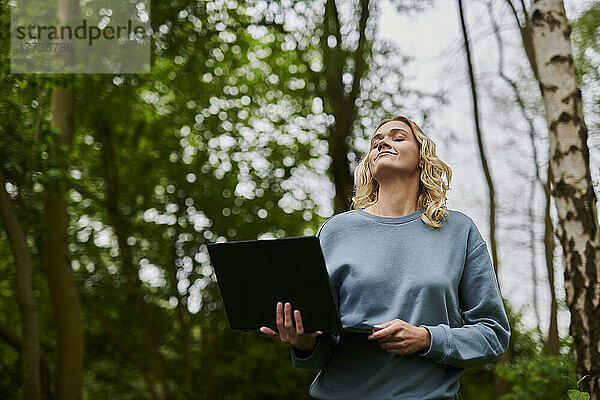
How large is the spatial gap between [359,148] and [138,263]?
3.54 metres

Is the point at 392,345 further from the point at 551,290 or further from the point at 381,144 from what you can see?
the point at 551,290

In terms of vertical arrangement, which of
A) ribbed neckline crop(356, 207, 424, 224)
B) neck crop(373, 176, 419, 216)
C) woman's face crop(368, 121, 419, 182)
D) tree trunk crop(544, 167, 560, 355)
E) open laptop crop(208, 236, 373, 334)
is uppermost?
woman's face crop(368, 121, 419, 182)

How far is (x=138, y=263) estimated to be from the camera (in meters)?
8.86

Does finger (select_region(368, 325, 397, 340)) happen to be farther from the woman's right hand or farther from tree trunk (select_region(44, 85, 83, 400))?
tree trunk (select_region(44, 85, 83, 400))

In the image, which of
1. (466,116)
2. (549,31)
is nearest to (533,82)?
(466,116)

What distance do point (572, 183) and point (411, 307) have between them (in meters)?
1.67

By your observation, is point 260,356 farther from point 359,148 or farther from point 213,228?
point 359,148

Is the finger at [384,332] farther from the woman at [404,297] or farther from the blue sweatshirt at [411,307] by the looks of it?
the blue sweatshirt at [411,307]

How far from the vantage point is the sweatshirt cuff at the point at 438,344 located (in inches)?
58.7

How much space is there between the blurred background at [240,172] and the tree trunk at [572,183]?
312 centimetres

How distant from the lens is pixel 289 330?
151 cm

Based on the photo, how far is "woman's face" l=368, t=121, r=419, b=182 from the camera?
1.78 metres

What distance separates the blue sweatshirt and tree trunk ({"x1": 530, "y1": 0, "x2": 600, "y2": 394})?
133 centimetres

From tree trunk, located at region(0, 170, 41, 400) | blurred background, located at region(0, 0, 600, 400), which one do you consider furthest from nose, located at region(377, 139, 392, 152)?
blurred background, located at region(0, 0, 600, 400)
